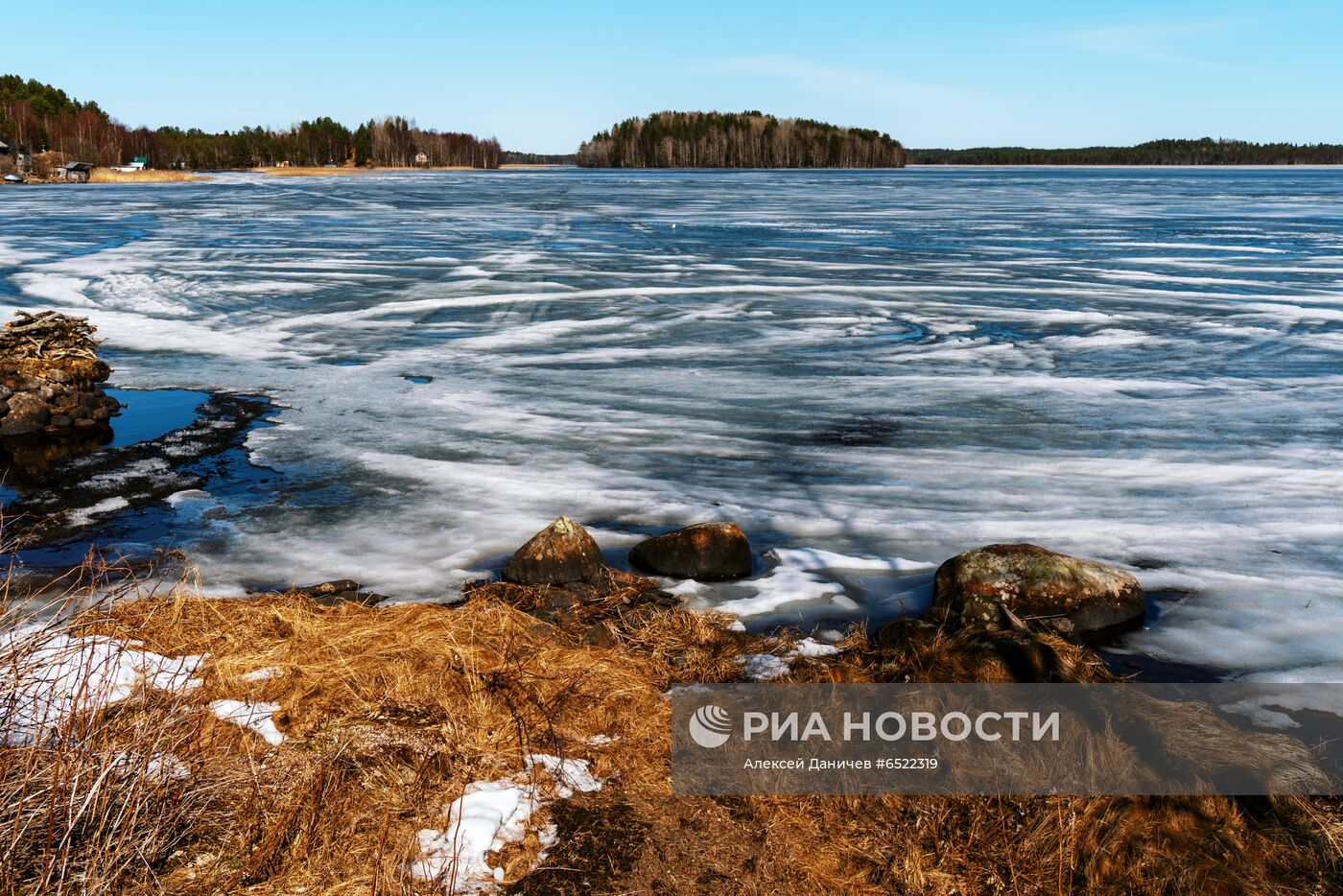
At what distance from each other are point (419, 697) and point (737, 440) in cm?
483

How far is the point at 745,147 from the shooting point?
458 feet

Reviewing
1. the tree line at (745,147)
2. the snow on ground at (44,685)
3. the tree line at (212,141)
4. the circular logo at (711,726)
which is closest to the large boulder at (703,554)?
the circular logo at (711,726)

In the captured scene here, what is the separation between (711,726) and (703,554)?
1889 mm

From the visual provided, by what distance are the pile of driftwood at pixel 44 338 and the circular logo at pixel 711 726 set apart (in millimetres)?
7849

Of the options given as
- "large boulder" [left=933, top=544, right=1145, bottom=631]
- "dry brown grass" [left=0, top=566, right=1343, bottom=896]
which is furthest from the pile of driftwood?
"large boulder" [left=933, top=544, right=1145, bottom=631]

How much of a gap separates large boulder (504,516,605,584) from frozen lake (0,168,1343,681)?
41 centimetres

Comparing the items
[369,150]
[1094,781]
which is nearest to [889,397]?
[1094,781]

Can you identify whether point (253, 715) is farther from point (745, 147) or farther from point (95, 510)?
point (745, 147)

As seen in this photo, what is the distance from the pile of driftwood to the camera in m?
9.26

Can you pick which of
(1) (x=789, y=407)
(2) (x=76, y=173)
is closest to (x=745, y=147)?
(2) (x=76, y=173)

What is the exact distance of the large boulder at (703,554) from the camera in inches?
230

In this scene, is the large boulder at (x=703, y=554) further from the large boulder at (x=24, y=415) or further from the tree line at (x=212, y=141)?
the tree line at (x=212, y=141)

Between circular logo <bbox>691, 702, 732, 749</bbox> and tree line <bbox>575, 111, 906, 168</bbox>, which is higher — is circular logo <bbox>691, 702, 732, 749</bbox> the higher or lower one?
the lower one

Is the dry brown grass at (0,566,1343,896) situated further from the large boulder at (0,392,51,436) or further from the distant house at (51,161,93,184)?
the distant house at (51,161,93,184)
